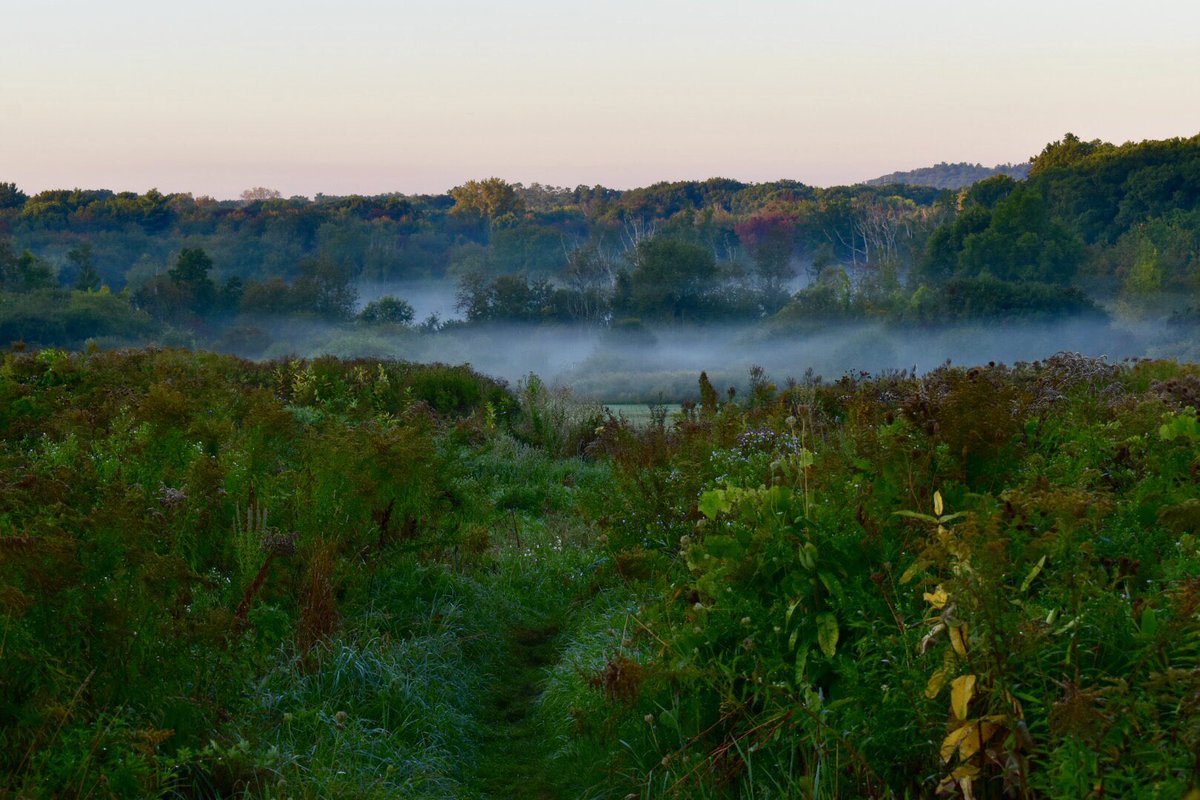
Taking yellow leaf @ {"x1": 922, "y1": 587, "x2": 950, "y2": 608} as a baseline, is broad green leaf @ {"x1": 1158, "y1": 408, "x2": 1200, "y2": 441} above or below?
above

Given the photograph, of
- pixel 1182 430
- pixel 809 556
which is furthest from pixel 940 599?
pixel 1182 430

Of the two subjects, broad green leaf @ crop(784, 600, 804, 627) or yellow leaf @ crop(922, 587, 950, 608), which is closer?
yellow leaf @ crop(922, 587, 950, 608)

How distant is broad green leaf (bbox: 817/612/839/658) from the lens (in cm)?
321

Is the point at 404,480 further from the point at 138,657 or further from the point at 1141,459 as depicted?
the point at 1141,459

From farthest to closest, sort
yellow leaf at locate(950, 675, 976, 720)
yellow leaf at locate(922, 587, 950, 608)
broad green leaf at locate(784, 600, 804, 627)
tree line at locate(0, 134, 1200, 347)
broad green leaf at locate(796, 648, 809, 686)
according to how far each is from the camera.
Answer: tree line at locate(0, 134, 1200, 347) → broad green leaf at locate(784, 600, 804, 627) → broad green leaf at locate(796, 648, 809, 686) → yellow leaf at locate(922, 587, 950, 608) → yellow leaf at locate(950, 675, 976, 720)

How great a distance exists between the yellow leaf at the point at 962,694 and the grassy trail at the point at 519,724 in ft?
6.37

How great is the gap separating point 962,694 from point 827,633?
84cm

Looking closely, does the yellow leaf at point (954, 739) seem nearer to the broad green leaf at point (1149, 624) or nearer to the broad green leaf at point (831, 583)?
the broad green leaf at point (1149, 624)

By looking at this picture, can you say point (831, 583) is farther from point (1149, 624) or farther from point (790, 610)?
point (1149, 624)

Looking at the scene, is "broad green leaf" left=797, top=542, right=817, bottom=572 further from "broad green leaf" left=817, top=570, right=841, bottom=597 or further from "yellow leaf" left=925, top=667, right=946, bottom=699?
"yellow leaf" left=925, top=667, right=946, bottom=699

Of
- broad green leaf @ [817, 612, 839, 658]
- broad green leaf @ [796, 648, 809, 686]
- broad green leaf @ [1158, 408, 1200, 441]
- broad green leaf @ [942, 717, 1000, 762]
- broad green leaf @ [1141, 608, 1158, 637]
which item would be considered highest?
broad green leaf @ [1158, 408, 1200, 441]

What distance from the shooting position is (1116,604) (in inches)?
102

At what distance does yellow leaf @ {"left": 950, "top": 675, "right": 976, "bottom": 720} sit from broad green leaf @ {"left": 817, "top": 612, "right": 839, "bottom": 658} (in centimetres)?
75

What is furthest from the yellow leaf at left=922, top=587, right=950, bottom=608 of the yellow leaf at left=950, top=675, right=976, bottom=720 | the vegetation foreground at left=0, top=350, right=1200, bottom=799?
the yellow leaf at left=950, top=675, right=976, bottom=720
